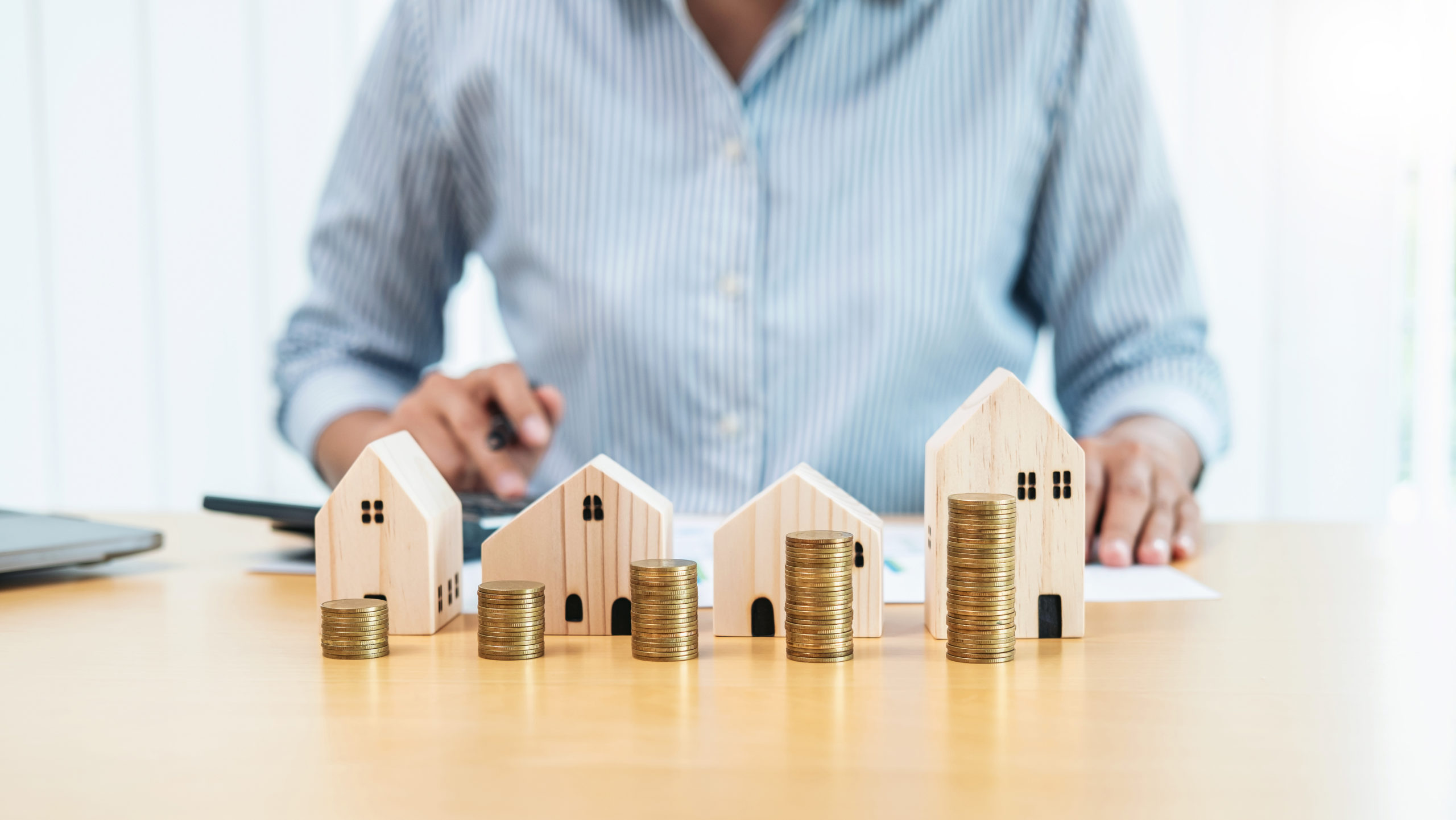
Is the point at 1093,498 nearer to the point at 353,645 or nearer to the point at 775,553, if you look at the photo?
the point at 775,553

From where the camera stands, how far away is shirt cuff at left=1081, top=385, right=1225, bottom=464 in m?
1.06

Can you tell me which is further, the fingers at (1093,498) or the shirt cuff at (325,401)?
the shirt cuff at (325,401)

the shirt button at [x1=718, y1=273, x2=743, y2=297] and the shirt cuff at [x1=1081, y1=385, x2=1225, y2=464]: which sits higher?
the shirt button at [x1=718, y1=273, x2=743, y2=297]

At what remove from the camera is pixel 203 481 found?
2.39 meters

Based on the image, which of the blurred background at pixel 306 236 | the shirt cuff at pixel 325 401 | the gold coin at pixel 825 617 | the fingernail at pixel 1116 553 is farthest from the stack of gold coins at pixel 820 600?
the blurred background at pixel 306 236

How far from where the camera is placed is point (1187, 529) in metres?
0.85

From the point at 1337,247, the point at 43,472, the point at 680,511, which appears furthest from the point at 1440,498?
the point at 43,472

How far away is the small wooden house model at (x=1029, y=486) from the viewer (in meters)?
0.58

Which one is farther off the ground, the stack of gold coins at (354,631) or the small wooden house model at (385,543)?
the small wooden house model at (385,543)

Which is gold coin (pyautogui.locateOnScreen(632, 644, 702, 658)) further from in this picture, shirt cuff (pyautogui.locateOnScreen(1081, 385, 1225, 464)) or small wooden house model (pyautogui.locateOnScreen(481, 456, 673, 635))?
shirt cuff (pyautogui.locateOnScreen(1081, 385, 1225, 464))

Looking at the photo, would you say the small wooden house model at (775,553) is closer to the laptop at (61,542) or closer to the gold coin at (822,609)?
the gold coin at (822,609)

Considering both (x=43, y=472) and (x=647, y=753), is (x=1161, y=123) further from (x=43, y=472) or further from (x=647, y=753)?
(x=43, y=472)

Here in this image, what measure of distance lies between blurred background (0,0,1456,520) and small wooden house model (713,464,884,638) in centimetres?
180

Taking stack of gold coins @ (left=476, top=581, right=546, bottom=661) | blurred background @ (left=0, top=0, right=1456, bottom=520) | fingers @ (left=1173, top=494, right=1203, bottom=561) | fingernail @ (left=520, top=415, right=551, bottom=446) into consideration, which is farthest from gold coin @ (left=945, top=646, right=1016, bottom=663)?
blurred background @ (left=0, top=0, right=1456, bottom=520)
